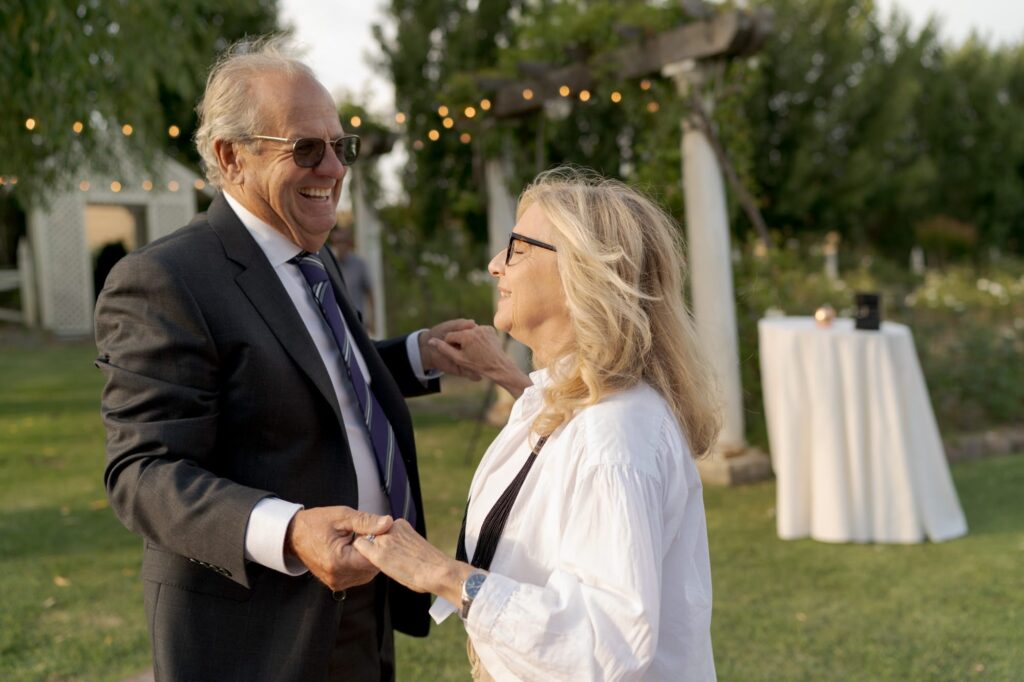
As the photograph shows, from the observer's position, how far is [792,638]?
4.01 meters

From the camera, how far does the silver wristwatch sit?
1.53 m

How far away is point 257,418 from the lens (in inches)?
76.2

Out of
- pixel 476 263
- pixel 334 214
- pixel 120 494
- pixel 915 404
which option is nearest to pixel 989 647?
pixel 915 404

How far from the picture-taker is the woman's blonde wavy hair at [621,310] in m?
1.68

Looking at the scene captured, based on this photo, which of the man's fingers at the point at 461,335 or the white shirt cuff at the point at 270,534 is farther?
the man's fingers at the point at 461,335

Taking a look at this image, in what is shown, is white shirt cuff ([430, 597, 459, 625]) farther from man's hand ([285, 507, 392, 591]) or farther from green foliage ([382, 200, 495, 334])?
green foliage ([382, 200, 495, 334])

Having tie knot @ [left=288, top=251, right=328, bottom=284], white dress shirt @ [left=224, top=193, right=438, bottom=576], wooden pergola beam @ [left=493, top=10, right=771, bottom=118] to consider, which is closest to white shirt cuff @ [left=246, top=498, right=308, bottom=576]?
white dress shirt @ [left=224, top=193, right=438, bottom=576]

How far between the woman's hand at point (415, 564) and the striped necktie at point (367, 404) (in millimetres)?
573

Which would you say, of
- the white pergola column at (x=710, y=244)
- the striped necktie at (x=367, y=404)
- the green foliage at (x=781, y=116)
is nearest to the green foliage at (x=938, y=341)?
the white pergola column at (x=710, y=244)

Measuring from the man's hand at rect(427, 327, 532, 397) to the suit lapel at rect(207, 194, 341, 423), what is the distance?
1.92 ft

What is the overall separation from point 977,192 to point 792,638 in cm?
2282

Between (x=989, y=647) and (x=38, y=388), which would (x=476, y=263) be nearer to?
(x=38, y=388)

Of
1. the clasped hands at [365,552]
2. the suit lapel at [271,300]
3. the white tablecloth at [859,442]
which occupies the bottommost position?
the white tablecloth at [859,442]

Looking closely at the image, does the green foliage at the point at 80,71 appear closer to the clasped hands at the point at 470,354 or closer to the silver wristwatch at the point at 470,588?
the clasped hands at the point at 470,354
